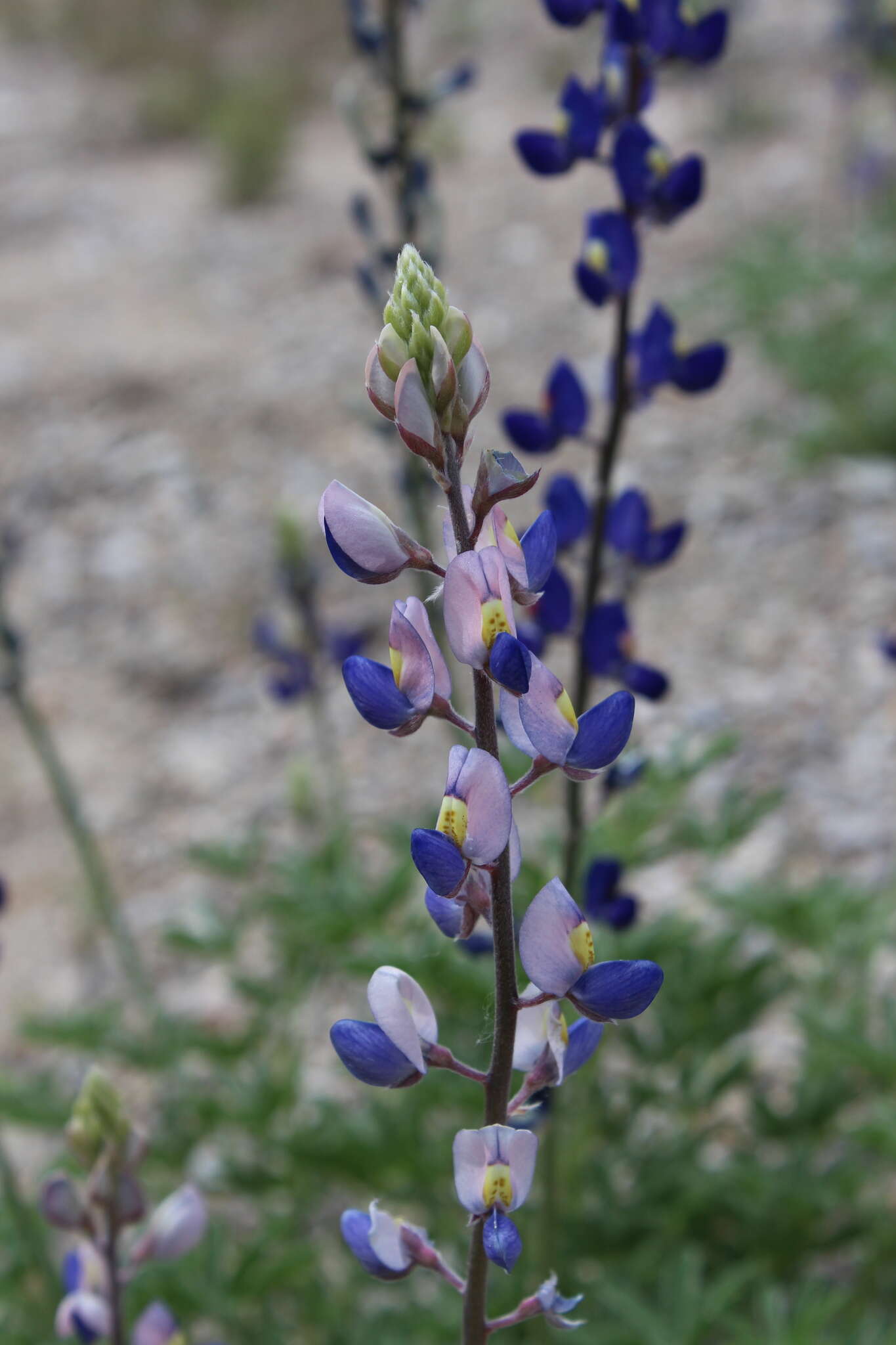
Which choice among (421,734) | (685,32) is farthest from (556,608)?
(421,734)

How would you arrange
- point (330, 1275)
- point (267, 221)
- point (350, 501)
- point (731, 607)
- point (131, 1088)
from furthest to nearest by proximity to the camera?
point (267, 221) → point (731, 607) → point (131, 1088) → point (330, 1275) → point (350, 501)

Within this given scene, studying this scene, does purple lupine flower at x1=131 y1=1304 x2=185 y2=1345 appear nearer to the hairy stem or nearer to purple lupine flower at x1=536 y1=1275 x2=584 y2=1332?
the hairy stem

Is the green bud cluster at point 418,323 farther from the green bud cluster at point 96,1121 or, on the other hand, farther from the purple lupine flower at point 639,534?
the purple lupine flower at point 639,534

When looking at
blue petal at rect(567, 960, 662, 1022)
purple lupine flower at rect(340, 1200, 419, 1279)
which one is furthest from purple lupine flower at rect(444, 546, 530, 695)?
purple lupine flower at rect(340, 1200, 419, 1279)

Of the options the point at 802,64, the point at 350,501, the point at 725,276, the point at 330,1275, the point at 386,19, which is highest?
the point at 802,64

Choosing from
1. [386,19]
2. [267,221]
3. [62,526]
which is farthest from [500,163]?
[386,19]

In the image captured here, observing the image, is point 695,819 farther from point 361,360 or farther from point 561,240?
point 561,240

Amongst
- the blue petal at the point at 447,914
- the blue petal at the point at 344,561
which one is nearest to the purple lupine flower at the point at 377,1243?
the blue petal at the point at 447,914
